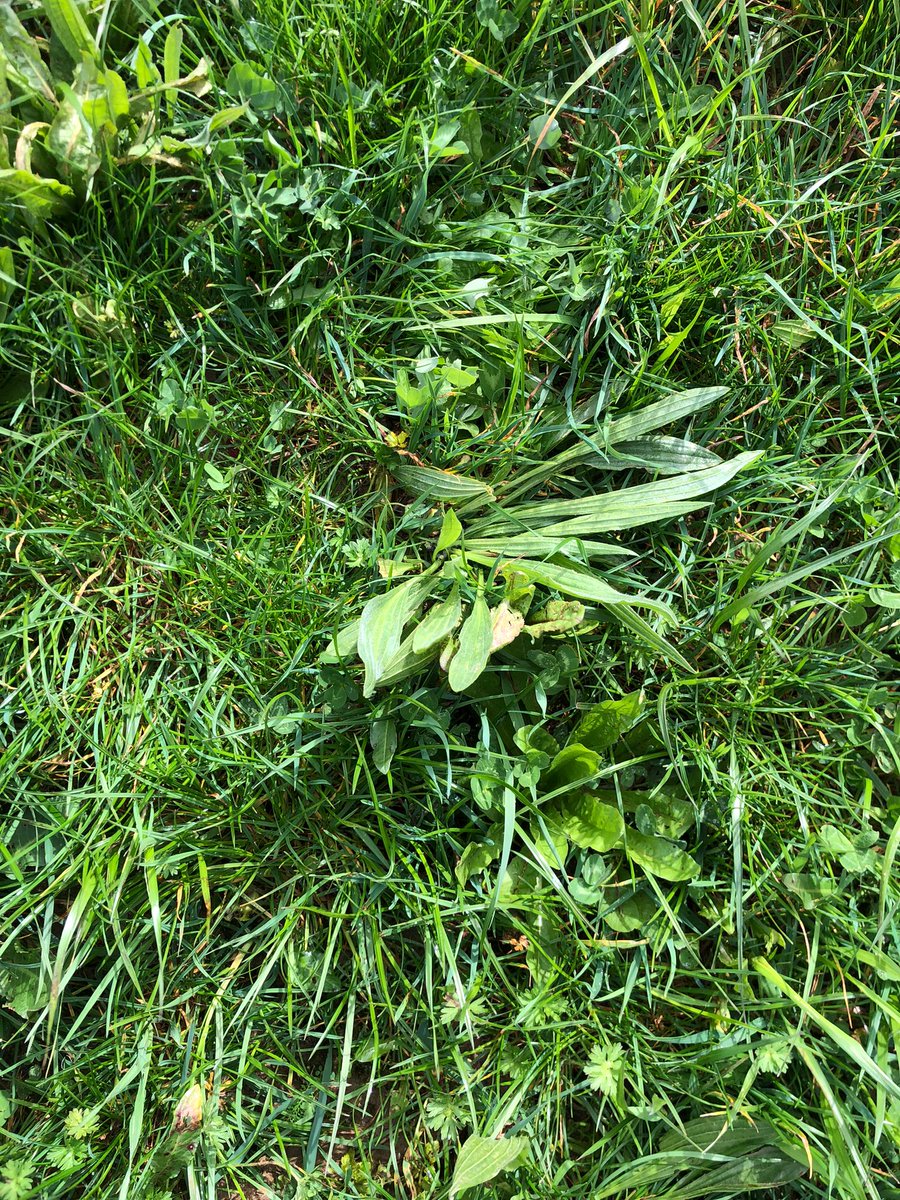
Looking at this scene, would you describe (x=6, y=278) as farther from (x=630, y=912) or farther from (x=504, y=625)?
(x=630, y=912)

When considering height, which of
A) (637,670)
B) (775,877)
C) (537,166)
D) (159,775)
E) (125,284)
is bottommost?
(775,877)

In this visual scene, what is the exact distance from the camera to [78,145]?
201cm

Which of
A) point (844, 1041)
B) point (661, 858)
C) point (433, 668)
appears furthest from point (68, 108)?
point (844, 1041)

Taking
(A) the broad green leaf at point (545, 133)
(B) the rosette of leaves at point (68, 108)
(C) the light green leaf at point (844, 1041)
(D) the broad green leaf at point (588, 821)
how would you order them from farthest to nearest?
(A) the broad green leaf at point (545, 133) < (B) the rosette of leaves at point (68, 108) < (D) the broad green leaf at point (588, 821) < (C) the light green leaf at point (844, 1041)

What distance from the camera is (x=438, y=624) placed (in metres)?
1.85

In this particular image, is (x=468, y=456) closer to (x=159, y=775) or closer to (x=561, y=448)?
(x=561, y=448)

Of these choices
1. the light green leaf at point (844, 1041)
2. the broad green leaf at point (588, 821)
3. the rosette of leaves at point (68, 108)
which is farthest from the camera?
the rosette of leaves at point (68, 108)

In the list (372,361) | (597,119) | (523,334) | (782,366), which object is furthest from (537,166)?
(782,366)

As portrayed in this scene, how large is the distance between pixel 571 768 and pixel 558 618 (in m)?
0.33

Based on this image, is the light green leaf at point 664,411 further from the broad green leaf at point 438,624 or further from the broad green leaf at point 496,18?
the broad green leaf at point 496,18

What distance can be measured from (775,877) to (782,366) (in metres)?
1.19

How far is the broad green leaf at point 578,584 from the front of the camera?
1842 mm

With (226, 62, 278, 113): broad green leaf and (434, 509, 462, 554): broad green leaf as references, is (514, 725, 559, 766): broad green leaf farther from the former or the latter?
(226, 62, 278, 113): broad green leaf

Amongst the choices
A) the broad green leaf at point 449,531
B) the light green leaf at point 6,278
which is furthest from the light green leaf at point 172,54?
the broad green leaf at point 449,531
